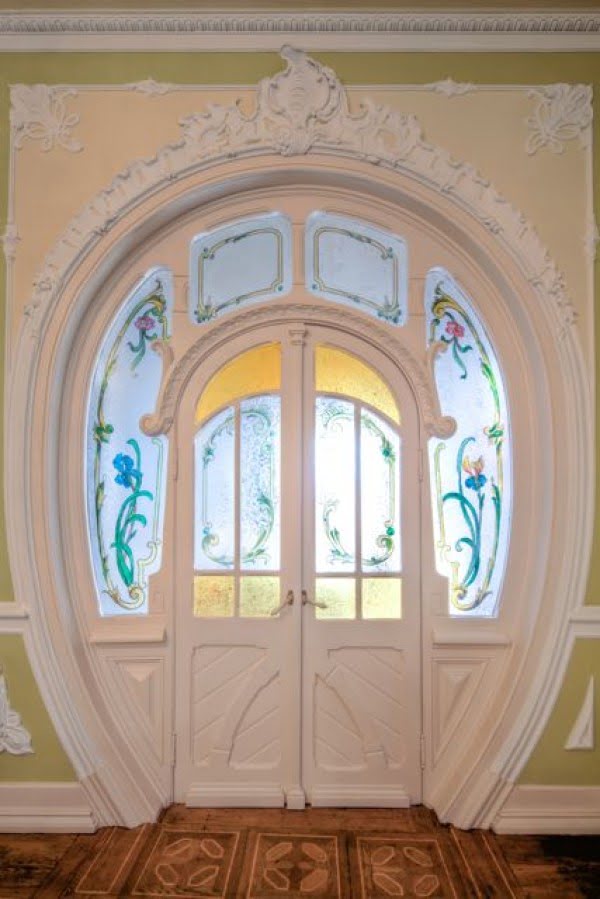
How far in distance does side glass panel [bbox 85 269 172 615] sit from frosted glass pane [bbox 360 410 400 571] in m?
0.90

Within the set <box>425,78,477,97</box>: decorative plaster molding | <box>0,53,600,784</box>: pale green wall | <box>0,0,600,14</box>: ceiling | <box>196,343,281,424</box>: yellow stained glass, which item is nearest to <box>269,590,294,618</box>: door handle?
<box>196,343,281,424</box>: yellow stained glass

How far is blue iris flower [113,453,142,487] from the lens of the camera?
346cm

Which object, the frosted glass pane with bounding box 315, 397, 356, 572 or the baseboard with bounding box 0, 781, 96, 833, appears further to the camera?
the frosted glass pane with bounding box 315, 397, 356, 572

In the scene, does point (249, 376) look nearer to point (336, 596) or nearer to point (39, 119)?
point (336, 596)

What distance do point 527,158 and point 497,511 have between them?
1.51m

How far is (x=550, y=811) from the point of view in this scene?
3.18 meters

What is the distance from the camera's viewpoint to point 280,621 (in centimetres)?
341

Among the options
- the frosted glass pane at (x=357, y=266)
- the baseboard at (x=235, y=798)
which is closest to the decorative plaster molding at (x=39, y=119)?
the frosted glass pane at (x=357, y=266)

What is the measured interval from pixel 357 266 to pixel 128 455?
134cm

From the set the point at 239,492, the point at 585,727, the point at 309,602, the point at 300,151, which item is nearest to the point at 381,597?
the point at 309,602

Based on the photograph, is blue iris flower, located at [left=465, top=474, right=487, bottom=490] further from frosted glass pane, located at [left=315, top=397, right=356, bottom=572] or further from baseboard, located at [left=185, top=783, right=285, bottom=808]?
baseboard, located at [left=185, top=783, right=285, bottom=808]

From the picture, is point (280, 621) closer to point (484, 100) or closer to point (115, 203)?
point (115, 203)

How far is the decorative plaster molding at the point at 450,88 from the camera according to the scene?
3.29 m

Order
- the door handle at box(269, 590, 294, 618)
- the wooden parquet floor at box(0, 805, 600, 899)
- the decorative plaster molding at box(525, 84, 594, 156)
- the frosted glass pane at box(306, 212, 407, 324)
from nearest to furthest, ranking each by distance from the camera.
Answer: the wooden parquet floor at box(0, 805, 600, 899) < the decorative plaster molding at box(525, 84, 594, 156) < the door handle at box(269, 590, 294, 618) < the frosted glass pane at box(306, 212, 407, 324)
